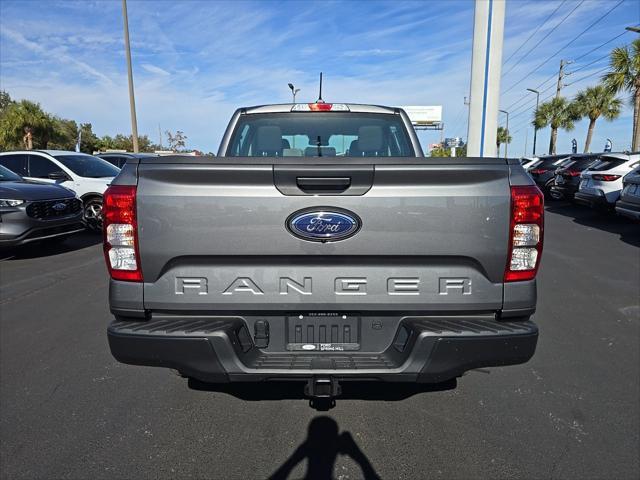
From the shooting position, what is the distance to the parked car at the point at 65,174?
9.26m

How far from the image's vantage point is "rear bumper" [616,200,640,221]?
8.19 m

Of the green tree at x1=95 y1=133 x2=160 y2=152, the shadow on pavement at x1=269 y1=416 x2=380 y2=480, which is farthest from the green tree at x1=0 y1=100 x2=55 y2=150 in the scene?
the shadow on pavement at x1=269 y1=416 x2=380 y2=480

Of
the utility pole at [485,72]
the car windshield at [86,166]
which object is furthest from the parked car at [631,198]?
the car windshield at [86,166]

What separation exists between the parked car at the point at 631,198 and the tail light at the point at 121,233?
30.9 feet

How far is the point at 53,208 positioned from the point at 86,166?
2.72 metres

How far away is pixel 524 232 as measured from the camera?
2006mm

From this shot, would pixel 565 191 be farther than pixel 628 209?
Yes

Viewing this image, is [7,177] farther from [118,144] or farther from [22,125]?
[118,144]

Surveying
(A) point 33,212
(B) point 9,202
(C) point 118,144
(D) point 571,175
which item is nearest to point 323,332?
(A) point 33,212

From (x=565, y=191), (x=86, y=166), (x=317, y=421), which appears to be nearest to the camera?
(x=317, y=421)

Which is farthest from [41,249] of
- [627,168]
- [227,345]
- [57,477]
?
[627,168]

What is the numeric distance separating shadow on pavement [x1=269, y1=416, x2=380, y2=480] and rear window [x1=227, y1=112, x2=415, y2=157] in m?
2.20

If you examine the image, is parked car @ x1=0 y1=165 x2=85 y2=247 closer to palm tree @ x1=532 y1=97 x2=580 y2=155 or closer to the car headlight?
the car headlight

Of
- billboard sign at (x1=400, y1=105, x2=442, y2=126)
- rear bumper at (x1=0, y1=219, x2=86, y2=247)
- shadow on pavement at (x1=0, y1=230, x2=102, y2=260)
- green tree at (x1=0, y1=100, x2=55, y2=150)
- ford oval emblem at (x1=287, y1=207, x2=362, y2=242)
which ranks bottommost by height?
shadow on pavement at (x1=0, y1=230, x2=102, y2=260)
